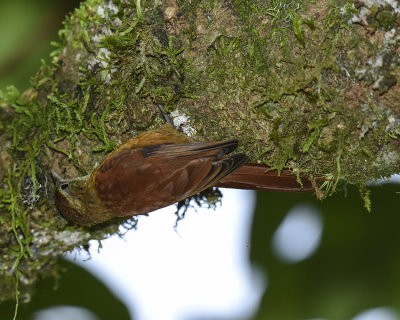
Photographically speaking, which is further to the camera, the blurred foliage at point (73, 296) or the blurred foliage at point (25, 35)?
the blurred foliage at point (73, 296)

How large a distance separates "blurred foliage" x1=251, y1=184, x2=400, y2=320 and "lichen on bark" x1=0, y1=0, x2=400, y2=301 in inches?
38.4

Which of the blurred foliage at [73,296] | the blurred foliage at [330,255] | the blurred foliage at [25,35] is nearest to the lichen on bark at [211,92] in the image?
the blurred foliage at [25,35]

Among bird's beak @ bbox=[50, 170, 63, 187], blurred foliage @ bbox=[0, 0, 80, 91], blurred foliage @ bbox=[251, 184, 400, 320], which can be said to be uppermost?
blurred foliage @ bbox=[0, 0, 80, 91]

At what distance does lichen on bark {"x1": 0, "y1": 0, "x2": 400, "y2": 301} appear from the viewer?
6.75 feet

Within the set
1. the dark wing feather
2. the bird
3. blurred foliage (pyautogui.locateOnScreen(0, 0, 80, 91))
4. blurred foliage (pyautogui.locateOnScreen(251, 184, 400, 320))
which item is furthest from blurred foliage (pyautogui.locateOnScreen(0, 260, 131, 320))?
blurred foliage (pyautogui.locateOnScreen(0, 0, 80, 91))

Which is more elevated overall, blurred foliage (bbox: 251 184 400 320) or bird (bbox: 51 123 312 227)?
bird (bbox: 51 123 312 227)

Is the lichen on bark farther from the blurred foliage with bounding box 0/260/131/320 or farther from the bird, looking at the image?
the blurred foliage with bounding box 0/260/131/320

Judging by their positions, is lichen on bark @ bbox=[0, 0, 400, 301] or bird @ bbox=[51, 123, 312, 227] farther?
bird @ bbox=[51, 123, 312, 227]

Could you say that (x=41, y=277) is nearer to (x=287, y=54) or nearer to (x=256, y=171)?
(x=256, y=171)

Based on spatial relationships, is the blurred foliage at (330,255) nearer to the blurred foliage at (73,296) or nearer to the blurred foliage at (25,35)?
the blurred foliage at (73,296)

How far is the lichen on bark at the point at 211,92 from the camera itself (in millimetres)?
2059

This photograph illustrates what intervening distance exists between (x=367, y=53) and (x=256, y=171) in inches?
35.3

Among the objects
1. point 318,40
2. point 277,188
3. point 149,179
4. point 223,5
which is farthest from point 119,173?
point 318,40

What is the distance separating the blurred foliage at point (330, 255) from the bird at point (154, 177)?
754 mm
